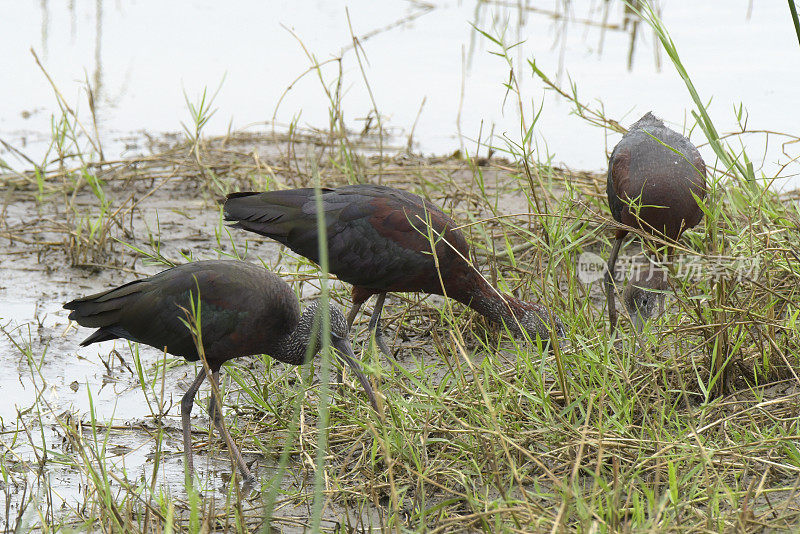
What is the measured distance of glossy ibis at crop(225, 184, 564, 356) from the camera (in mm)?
4242

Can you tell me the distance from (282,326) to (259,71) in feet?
17.3

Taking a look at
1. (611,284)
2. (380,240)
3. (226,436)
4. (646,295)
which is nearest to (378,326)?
(380,240)

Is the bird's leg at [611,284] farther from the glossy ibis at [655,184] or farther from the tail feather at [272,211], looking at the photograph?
the tail feather at [272,211]

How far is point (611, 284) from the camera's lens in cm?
462

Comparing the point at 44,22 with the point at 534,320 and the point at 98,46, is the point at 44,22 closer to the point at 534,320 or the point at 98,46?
the point at 98,46

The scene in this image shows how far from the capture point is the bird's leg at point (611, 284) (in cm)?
442

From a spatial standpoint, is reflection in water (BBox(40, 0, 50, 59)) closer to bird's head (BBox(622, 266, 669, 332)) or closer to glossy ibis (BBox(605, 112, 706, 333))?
glossy ibis (BBox(605, 112, 706, 333))

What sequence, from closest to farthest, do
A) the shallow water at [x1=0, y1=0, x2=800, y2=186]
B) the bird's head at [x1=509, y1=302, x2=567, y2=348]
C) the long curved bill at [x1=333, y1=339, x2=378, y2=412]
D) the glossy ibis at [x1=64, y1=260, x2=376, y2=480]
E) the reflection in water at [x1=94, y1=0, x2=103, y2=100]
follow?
1. the glossy ibis at [x1=64, y1=260, x2=376, y2=480]
2. the long curved bill at [x1=333, y1=339, x2=378, y2=412]
3. the bird's head at [x1=509, y1=302, x2=567, y2=348]
4. the shallow water at [x1=0, y1=0, x2=800, y2=186]
5. the reflection in water at [x1=94, y1=0, x2=103, y2=100]

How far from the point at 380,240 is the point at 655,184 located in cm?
131

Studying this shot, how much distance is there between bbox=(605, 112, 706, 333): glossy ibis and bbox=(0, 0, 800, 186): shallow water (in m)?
1.81

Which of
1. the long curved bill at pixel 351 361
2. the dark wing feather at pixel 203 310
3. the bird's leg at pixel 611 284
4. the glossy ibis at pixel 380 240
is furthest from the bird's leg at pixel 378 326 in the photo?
the bird's leg at pixel 611 284

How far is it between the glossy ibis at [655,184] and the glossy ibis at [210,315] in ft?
5.00

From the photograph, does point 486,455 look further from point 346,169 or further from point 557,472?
point 346,169

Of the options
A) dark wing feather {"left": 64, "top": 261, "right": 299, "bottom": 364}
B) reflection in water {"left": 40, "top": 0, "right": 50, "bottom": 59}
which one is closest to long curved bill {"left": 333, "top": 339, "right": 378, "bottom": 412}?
dark wing feather {"left": 64, "top": 261, "right": 299, "bottom": 364}
